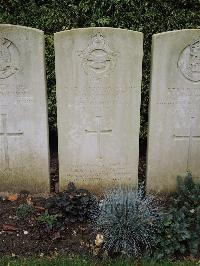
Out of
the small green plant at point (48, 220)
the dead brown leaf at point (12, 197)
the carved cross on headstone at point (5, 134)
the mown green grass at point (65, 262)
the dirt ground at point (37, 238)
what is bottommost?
the mown green grass at point (65, 262)

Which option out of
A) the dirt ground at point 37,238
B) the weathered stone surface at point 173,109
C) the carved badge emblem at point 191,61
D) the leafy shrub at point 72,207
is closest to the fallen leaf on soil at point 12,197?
the dirt ground at point 37,238

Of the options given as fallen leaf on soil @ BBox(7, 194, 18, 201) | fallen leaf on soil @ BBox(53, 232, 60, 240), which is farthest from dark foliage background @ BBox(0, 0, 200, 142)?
fallen leaf on soil @ BBox(53, 232, 60, 240)

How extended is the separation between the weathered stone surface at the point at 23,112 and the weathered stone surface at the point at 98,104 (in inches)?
8.5

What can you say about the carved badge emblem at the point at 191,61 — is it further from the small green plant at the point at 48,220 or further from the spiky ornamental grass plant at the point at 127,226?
the small green plant at the point at 48,220

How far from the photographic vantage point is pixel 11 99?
4.80 m

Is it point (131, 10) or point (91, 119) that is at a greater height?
point (131, 10)

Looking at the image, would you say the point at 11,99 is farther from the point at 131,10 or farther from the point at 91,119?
the point at 131,10

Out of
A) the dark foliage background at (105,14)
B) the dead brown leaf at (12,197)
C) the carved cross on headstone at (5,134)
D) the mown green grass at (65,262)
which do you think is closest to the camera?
the mown green grass at (65,262)

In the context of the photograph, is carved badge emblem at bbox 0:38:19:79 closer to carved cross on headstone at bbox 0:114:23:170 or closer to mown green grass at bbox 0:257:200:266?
carved cross on headstone at bbox 0:114:23:170

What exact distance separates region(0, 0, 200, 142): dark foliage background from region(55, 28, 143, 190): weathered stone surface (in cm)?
134

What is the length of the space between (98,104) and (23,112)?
0.85 m

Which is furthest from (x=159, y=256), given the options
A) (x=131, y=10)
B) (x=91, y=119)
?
(x=131, y=10)

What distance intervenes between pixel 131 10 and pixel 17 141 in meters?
2.39

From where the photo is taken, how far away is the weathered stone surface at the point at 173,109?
4.59 m
